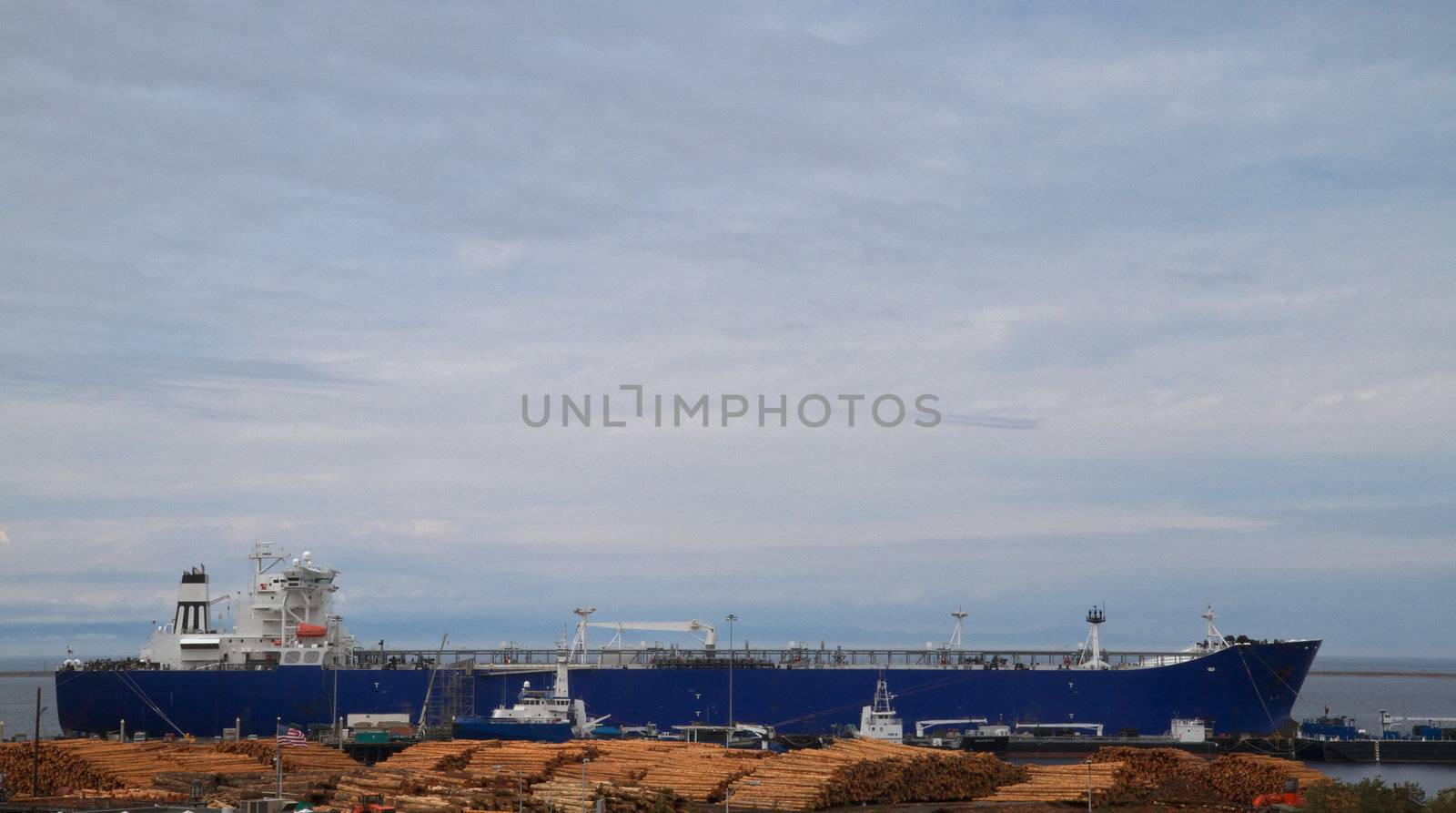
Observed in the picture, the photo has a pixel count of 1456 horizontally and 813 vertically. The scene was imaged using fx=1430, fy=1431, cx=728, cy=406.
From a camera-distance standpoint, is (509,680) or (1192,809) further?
(509,680)

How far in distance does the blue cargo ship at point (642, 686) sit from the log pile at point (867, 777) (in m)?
23.6

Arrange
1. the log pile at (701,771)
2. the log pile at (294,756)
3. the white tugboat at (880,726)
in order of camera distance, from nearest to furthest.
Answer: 1. the log pile at (701,771)
2. the log pile at (294,756)
3. the white tugboat at (880,726)

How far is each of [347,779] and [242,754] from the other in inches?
375

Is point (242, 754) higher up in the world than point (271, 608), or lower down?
lower down

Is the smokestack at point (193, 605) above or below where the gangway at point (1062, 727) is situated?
above

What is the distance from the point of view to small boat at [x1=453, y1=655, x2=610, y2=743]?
5531 cm

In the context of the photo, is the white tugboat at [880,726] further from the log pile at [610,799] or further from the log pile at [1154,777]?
the log pile at [610,799]

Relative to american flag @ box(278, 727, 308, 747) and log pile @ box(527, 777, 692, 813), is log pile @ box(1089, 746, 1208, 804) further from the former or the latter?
american flag @ box(278, 727, 308, 747)

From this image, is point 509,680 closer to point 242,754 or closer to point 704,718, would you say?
point 704,718

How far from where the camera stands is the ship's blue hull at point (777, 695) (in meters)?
60.8

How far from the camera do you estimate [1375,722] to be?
10231cm

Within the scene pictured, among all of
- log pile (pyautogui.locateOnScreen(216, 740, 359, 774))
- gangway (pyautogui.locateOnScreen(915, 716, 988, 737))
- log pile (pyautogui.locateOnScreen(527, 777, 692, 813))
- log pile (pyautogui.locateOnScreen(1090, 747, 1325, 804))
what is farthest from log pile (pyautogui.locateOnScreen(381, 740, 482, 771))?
gangway (pyautogui.locateOnScreen(915, 716, 988, 737))

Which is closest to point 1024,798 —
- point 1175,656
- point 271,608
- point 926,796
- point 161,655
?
point 926,796

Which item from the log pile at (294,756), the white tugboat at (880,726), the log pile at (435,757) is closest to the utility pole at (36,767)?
the log pile at (294,756)
